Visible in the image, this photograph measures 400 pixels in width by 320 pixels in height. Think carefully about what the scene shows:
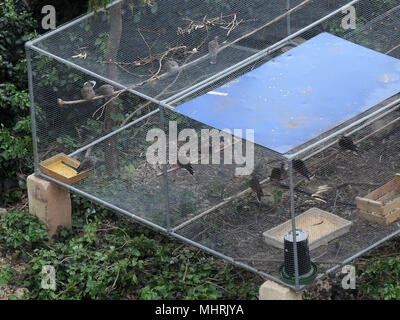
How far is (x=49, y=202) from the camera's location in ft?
40.2

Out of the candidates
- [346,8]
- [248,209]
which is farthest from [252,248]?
[346,8]

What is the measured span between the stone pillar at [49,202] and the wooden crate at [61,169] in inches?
5.4

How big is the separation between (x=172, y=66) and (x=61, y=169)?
4.66ft

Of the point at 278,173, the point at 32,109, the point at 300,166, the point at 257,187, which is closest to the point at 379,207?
the point at 300,166

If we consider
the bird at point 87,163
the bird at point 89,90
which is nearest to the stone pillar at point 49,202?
the bird at point 87,163

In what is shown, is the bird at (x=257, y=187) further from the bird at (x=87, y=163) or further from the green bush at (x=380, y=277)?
the bird at (x=87, y=163)

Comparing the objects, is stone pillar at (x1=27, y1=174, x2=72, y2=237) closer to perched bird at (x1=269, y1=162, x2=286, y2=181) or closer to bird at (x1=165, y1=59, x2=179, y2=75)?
bird at (x1=165, y1=59, x2=179, y2=75)

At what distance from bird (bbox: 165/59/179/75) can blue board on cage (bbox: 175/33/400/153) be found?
0.55 m

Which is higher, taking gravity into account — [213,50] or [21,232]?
[213,50]

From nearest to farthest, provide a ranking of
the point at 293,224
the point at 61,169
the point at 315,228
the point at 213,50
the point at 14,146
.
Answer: the point at 293,224
the point at 315,228
the point at 61,169
the point at 213,50
the point at 14,146

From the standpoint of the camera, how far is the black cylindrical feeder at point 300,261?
34.0 feet

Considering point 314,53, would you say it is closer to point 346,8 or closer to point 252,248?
point 346,8

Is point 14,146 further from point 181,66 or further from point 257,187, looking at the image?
point 257,187

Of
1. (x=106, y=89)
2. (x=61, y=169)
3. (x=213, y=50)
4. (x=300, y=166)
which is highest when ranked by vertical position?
(x=106, y=89)
